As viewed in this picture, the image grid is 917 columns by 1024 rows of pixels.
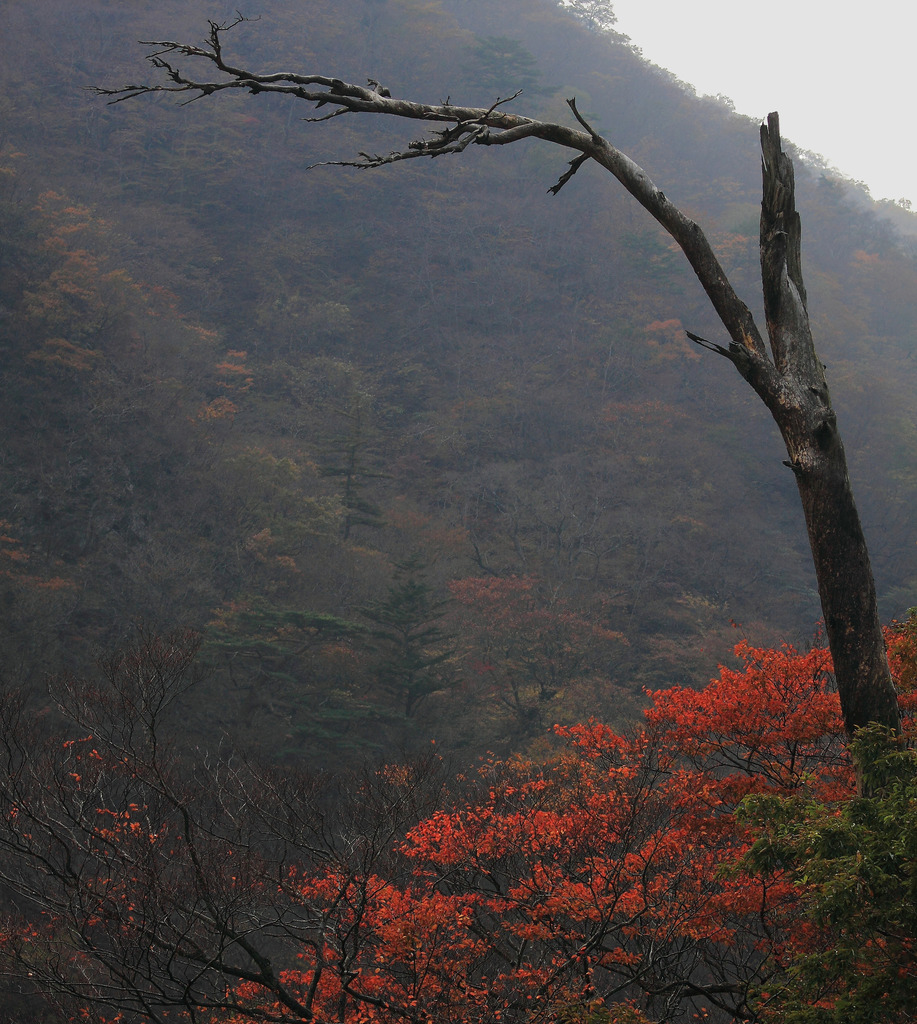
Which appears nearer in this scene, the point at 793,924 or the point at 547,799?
the point at 793,924

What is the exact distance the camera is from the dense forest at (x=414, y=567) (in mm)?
8844

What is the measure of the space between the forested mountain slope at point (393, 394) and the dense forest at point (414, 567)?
0.19 m

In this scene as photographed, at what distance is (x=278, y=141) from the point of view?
48.1 m

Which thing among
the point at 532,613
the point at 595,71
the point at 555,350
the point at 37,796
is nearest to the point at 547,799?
the point at 37,796

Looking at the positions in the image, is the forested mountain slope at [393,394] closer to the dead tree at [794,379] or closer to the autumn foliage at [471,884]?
the autumn foliage at [471,884]

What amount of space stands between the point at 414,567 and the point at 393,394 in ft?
58.1

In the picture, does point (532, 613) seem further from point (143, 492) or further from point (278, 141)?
point (278, 141)

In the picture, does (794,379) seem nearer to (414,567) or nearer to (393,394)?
(414,567)

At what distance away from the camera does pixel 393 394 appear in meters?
39.7

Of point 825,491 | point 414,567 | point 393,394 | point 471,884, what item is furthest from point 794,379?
point 393,394

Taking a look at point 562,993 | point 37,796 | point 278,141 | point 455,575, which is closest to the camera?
point 562,993

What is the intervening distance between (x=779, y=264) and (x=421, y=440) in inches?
1312

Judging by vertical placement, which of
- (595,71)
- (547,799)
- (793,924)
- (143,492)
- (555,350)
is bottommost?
(143,492)

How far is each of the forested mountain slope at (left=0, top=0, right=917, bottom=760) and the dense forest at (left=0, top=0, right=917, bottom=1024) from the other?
0.19 metres
